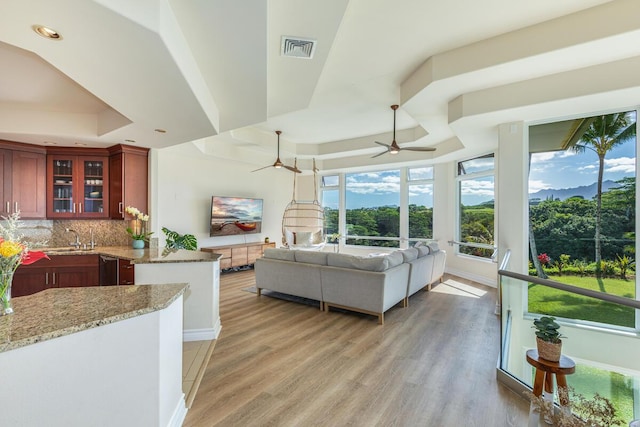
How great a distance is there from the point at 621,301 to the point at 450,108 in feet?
9.88

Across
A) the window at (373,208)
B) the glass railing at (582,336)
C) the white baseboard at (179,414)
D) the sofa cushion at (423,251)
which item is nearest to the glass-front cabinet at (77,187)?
the white baseboard at (179,414)

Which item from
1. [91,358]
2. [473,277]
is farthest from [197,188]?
[473,277]

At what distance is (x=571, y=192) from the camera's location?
4.05 meters

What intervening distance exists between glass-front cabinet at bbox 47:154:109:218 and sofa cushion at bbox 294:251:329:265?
3.24 meters

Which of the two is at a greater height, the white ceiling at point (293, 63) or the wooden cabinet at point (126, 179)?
the white ceiling at point (293, 63)

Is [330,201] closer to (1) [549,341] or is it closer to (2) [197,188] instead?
(2) [197,188]

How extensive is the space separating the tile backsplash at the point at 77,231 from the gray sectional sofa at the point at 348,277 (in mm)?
2425

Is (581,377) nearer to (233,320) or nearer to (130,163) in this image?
(233,320)

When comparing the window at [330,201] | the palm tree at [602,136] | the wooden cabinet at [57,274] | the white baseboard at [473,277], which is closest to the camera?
the palm tree at [602,136]

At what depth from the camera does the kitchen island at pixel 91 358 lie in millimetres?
1286

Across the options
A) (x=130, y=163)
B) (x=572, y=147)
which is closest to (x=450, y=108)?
(x=572, y=147)

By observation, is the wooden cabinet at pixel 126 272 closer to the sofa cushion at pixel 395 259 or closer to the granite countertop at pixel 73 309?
the granite countertop at pixel 73 309

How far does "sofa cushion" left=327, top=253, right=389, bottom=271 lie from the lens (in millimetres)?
4137

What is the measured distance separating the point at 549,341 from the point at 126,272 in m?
4.41
